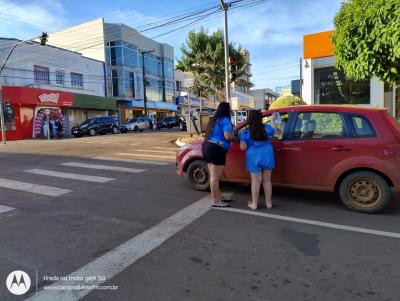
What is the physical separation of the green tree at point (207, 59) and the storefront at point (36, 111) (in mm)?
12649

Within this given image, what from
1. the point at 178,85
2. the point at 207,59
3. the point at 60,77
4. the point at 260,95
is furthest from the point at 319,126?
the point at 260,95

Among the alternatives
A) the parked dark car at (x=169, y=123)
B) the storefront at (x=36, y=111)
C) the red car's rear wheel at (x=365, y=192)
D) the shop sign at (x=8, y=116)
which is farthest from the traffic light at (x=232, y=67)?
the parked dark car at (x=169, y=123)

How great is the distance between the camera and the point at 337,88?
15734 mm

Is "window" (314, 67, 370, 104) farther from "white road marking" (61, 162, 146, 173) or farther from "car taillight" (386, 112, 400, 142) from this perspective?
"white road marking" (61, 162, 146, 173)

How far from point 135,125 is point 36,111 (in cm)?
970

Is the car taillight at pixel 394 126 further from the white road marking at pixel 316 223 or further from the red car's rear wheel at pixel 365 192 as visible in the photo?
the white road marking at pixel 316 223

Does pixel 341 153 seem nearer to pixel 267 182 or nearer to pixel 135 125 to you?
pixel 267 182

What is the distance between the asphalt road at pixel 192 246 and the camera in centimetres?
302

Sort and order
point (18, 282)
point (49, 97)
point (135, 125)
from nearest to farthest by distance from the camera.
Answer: point (18, 282)
point (49, 97)
point (135, 125)

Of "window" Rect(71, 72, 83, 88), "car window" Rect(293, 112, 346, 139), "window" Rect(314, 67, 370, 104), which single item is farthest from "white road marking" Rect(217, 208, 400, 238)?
"window" Rect(71, 72, 83, 88)

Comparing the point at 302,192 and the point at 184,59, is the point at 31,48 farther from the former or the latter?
the point at 302,192

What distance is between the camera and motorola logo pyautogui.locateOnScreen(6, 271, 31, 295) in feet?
9.86

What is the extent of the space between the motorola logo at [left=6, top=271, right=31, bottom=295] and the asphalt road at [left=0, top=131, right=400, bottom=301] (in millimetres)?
60

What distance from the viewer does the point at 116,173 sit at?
8.67m
